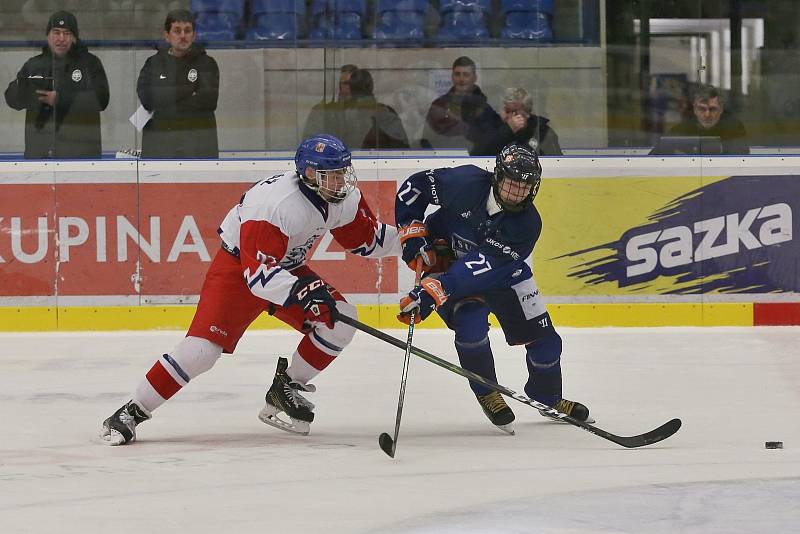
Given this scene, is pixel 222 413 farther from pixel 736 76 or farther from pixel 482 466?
pixel 736 76

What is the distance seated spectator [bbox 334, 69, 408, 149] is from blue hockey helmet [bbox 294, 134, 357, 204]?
2822 mm

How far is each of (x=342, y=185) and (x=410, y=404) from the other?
1.09m

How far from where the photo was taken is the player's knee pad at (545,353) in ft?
16.1

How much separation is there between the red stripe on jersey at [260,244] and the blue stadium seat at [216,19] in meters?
3.14

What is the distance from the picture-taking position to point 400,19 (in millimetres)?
7383

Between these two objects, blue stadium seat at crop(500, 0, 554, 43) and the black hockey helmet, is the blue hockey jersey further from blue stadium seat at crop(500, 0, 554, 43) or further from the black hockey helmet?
blue stadium seat at crop(500, 0, 554, 43)

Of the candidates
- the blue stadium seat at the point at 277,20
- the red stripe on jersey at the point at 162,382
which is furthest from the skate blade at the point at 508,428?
the blue stadium seat at the point at 277,20

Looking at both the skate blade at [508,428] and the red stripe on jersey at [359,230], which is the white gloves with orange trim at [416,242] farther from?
the skate blade at [508,428]

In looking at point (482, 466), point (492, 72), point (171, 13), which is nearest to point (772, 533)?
point (482, 466)

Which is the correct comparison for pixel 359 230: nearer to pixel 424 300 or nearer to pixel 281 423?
pixel 424 300

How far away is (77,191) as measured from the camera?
7.18m

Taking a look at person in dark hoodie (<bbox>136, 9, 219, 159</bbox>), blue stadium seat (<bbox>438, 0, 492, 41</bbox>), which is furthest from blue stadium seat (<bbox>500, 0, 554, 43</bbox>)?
person in dark hoodie (<bbox>136, 9, 219, 159</bbox>)

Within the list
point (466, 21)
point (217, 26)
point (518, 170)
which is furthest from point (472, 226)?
point (217, 26)

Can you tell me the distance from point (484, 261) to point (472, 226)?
0.23 meters
